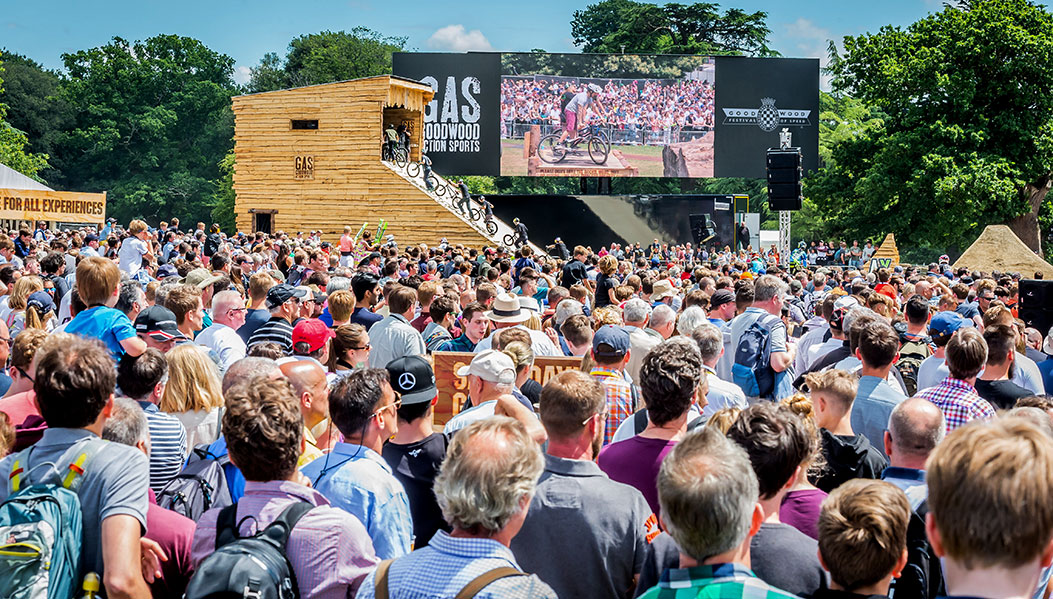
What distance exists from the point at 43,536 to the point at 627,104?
36.6 m

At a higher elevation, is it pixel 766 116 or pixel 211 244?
pixel 766 116

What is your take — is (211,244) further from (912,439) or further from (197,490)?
(912,439)

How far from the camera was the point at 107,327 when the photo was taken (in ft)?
18.0

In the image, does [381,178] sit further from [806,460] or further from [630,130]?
[806,460]

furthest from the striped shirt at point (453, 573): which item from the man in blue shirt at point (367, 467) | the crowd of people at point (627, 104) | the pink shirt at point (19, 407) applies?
the crowd of people at point (627, 104)

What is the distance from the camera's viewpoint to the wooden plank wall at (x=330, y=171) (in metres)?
30.5

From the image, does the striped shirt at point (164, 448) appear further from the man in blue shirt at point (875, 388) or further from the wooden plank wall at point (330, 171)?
the wooden plank wall at point (330, 171)

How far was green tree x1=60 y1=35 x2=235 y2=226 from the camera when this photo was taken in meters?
67.2

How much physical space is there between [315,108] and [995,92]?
22.1 metres

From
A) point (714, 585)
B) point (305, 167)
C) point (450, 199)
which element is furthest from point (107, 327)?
point (305, 167)

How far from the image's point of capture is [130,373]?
14.5ft

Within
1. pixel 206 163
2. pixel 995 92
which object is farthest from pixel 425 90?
pixel 206 163

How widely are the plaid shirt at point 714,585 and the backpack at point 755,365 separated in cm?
436

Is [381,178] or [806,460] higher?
[381,178]
